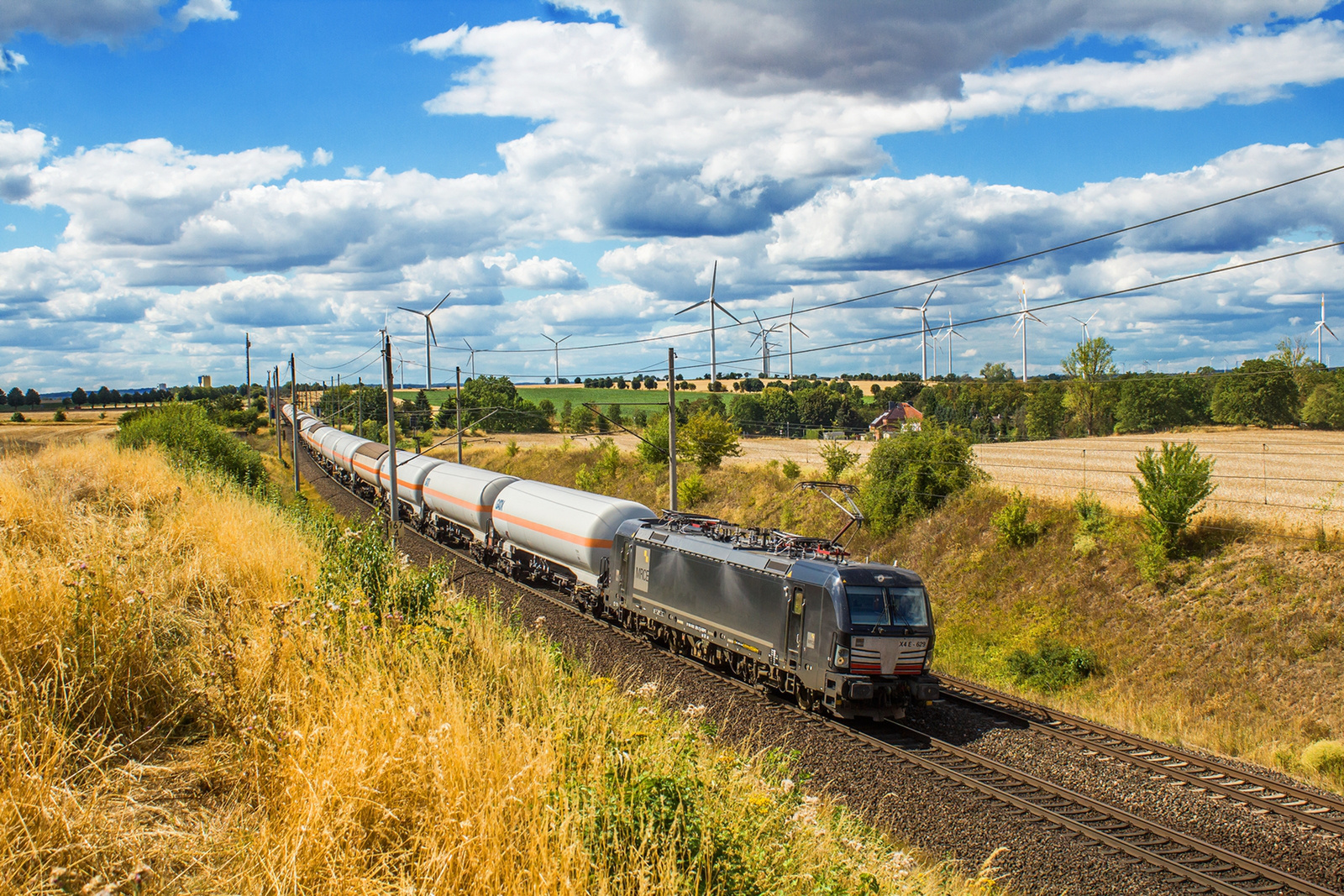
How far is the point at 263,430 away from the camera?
347 ft

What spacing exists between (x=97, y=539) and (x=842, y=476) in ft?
114

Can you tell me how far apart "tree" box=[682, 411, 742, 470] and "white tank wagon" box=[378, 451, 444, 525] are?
14.2m

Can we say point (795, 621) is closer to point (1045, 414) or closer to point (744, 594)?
point (744, 594)

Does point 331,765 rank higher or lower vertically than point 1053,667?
higher

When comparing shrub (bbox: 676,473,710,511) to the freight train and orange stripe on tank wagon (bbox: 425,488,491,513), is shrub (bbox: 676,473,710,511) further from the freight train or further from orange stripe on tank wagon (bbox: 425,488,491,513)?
the freight train

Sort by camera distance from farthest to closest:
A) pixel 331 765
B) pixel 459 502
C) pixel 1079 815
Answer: pixel 459 502, pixel 1079 815, pixel 331 765

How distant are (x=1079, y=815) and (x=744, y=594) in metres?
7.34

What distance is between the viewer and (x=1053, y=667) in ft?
75.9

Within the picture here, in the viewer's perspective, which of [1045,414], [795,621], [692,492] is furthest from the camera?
[1045,414]

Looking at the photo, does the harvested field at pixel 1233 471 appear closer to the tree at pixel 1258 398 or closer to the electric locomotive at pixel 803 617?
the tree at pixel 1258 398

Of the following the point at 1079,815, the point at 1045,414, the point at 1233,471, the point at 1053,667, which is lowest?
the point at 1053,667

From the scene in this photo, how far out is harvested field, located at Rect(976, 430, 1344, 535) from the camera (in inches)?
1000

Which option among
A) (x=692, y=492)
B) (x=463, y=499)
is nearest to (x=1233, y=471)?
(x=692, y=492)

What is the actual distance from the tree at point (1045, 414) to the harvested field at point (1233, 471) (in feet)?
27.1
